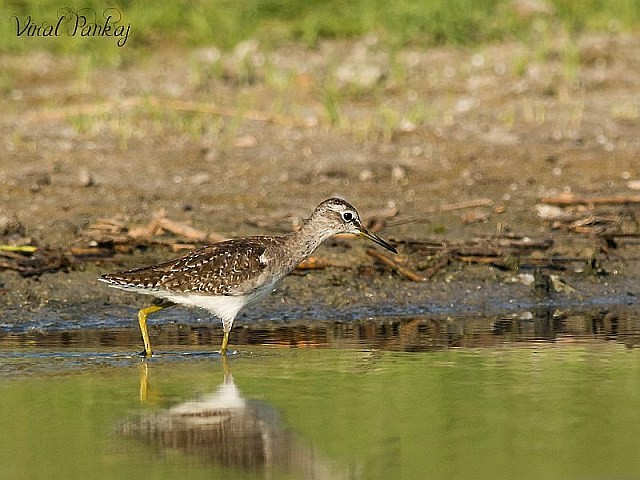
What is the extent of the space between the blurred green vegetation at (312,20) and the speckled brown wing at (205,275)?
729 cm

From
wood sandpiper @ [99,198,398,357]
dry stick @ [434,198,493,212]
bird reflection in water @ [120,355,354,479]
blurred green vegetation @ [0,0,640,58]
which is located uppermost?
blurred green vegetation @ [0,0,640,58]

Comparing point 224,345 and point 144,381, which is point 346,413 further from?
point 224,345

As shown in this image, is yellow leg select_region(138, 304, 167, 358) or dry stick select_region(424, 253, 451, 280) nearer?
yellow leg select_region(138, 304, 167, 358)

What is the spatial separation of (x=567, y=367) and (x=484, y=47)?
832 centimetres

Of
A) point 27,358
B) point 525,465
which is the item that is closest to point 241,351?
point 27,358

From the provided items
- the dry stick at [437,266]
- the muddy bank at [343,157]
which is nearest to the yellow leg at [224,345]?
the muddy bank at [343,157]

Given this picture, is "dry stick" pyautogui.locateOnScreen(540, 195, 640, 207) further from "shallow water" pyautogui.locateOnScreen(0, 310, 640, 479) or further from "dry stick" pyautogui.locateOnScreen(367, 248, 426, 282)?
"shallow water" pyautogui.locateOnScreen(0, 310, 640, 479)

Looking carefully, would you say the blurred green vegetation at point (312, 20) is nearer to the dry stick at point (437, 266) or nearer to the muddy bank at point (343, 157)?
the muddy bank at point (343, 157)

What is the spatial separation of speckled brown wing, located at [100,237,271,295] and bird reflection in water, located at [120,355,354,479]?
1.17 meters

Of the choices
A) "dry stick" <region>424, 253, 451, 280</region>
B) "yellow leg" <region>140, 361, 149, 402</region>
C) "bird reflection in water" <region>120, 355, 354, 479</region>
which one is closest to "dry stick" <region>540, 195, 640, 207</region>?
"dry stick" <region>424, 253, 451, 280</region>

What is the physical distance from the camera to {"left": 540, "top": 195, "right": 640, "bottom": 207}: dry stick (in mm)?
11641

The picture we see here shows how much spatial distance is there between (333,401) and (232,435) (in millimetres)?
792

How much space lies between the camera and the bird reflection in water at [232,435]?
607 centimetres

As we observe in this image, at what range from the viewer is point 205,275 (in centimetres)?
874
